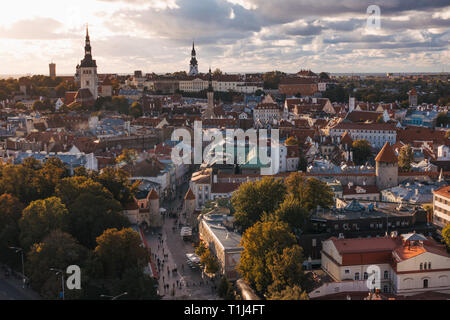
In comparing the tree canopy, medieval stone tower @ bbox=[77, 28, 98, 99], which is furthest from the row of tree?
medieval stone tower @ bbox=[77, 28, 98, 99]

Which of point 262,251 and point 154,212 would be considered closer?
point 262,251

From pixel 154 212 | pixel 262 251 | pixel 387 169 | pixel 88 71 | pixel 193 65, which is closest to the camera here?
pixel 262 251

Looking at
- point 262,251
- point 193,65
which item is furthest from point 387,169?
point 193,65

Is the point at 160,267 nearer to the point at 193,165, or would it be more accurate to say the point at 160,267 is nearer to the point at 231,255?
the point at 231,255

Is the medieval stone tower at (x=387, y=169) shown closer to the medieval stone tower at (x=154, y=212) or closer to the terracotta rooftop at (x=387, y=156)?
the terracotta rooftop at (x=387, y=156)

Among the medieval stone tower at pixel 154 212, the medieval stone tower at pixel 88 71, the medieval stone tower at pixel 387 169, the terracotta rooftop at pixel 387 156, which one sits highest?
the medieval stone tower at pixel 88 71

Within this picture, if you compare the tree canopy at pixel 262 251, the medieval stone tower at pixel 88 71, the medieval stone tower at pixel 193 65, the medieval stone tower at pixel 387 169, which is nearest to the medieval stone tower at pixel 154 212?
the tree canopy at pixel 262 251

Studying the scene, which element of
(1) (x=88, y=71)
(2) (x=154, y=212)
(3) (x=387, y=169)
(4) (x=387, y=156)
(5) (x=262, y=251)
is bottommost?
(2) (x=154, y=212)

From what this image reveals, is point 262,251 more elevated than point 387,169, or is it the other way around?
point 387,169

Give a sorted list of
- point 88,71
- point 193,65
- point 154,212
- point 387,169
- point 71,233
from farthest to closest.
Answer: point 193,65, point 88,71, point 387,169, point 154,212, point 71,233

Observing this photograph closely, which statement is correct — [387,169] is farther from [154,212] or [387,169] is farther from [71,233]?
[71,233]

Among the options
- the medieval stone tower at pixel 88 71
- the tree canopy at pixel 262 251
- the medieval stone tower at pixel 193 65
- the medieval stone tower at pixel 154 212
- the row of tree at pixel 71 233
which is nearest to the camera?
the row of tree at pixel 71 233
